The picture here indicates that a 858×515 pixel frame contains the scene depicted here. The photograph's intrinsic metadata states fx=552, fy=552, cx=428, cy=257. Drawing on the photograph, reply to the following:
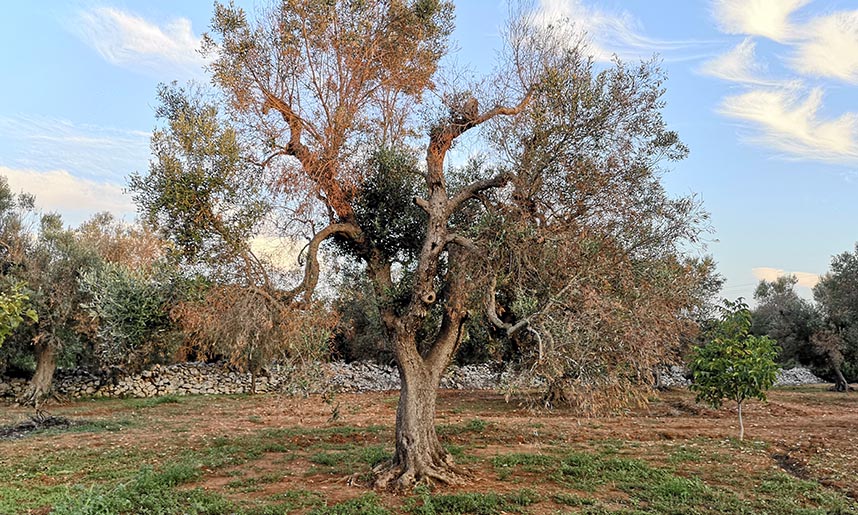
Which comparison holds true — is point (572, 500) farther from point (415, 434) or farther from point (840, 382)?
point (840, 382)

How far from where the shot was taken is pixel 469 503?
8500 millimetres

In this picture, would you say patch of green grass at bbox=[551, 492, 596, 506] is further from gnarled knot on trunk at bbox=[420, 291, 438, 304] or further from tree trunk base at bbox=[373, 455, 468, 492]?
gnarled knot on trunk at bbox=[420, 291, 438, 304]

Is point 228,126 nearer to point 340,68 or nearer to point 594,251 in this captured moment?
point 340,68

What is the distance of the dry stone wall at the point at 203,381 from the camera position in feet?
84.7

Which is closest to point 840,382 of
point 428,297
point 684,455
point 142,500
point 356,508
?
point 684,455

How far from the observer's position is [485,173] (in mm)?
12453

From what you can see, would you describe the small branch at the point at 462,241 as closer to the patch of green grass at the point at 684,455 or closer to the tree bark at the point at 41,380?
the patch of green grass at the point at 684,455

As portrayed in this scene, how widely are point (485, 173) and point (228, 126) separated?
5.50 meters

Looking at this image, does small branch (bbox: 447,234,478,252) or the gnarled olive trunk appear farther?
small branch (bbox: 447,234,478,252)

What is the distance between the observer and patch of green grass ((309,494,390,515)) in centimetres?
810

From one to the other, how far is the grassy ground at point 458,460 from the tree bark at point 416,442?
42cm

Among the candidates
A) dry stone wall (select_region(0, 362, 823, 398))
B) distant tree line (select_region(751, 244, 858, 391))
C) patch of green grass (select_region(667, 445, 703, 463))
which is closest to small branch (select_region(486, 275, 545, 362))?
patch of green grass (select_region(667, 445, 703, 463))

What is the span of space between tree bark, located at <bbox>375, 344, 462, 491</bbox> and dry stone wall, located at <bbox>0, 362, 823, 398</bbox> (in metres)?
12.3

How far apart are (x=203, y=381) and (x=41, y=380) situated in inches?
278
